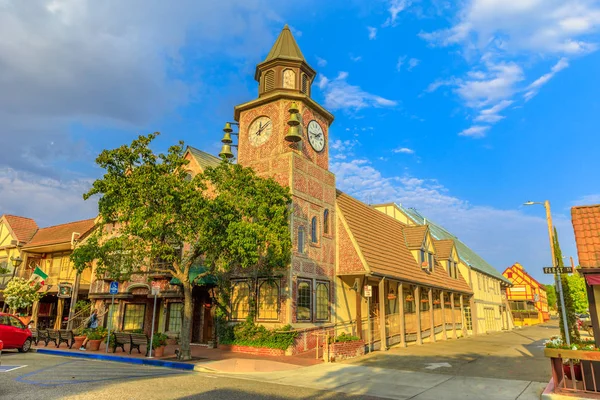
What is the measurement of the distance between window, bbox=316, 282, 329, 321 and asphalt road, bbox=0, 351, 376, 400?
28.1ft

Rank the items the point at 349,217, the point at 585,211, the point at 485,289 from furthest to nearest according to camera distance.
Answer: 1. the point at 485,289
2. the point at 349,217
3. the point at 585,211

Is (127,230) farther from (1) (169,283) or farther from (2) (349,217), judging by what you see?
(2) (349,217)

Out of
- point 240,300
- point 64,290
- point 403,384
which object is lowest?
point 403,384

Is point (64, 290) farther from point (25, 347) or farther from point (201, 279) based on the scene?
point (201, 279)

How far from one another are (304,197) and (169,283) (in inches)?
344

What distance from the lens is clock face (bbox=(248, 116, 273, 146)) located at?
889 inches

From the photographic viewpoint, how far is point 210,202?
15.7m

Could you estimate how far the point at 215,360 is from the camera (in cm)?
1541

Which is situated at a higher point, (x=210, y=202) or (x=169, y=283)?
(x=210, y=202)

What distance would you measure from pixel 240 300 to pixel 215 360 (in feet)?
15.8

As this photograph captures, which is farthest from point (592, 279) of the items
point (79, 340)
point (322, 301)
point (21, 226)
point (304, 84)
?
point (21, 226)

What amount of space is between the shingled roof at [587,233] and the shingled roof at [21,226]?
39.4 meters

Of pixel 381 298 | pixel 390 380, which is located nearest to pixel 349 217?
pixel 381 298

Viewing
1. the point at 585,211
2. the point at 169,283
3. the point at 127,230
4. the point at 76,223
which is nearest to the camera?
the point at 585,211
